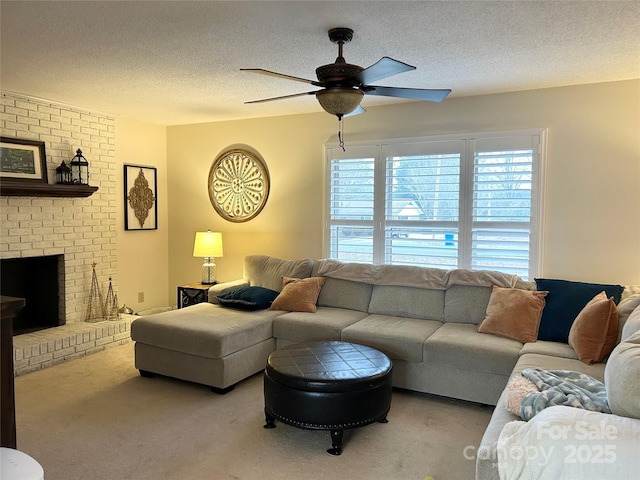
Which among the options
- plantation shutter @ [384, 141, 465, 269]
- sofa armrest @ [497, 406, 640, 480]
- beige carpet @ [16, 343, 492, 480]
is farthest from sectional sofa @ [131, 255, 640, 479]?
sofa armrest @ [497, 406, 640, 480]

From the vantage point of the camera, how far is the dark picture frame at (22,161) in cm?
424

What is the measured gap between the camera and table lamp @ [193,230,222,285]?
5.35 meters

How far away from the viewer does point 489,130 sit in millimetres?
4297

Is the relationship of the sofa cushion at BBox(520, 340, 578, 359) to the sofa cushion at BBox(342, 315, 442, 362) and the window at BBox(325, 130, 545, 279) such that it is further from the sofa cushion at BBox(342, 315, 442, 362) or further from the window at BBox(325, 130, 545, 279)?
the window at BBox(325, 130, 545, 279)

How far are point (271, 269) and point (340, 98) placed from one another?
267 centimetres

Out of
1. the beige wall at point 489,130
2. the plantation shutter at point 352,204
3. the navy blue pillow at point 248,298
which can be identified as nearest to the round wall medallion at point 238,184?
the beige wall at point 489,130

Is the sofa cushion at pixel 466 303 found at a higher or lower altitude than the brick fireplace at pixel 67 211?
lower

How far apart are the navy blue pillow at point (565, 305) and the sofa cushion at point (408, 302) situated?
2.78 feet

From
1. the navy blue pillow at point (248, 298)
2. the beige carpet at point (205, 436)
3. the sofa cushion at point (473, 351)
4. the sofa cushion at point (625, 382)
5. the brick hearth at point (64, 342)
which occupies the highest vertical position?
the sofa cushion at point (625, 382)

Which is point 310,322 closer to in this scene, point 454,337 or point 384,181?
point 454,337

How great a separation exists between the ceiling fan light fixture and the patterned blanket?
1724mm

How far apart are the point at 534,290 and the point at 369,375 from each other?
1751 mm

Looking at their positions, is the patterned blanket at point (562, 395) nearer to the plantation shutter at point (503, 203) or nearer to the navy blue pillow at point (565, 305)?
the navy blue pillow at point (565, 305)

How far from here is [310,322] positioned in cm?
405
